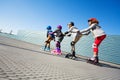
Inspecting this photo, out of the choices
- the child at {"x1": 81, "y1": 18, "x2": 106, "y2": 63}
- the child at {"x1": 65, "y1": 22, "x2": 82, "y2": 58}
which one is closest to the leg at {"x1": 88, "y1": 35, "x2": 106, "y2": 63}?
the child at {"x1": 81, "y1": 18, "x2": 106, "y2": 63}

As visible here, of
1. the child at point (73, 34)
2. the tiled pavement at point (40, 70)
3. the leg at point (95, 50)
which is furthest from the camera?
the child at point (73, 34)

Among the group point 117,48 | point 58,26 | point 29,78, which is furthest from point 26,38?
point 29,78

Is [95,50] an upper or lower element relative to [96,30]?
lower

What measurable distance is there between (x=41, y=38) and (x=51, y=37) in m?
8.03

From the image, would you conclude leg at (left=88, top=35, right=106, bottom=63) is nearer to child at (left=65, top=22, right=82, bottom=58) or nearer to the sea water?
child at (left=65, top=22, right=82, bottom=58)

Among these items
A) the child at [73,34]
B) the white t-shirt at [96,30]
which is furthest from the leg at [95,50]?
the child at [73,34]

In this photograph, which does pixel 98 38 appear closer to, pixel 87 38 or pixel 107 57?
pixel 107 57

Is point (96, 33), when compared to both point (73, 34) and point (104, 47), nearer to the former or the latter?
point (73, 34)

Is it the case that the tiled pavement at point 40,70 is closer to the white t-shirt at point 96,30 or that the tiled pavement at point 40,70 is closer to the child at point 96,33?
the child at point 96,33

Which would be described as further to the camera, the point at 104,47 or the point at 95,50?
the point at 104,47

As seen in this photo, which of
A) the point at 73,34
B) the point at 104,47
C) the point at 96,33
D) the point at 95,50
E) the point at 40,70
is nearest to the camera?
the point at 40,70

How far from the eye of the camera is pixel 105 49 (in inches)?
393

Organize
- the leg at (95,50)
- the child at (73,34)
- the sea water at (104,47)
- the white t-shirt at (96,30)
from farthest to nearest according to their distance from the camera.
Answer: the sea water at (104,47) < the child at (73,34) < the white t-shirt at (96,30) < the leg at (95,50)

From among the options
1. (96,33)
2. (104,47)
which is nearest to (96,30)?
(96,33)
